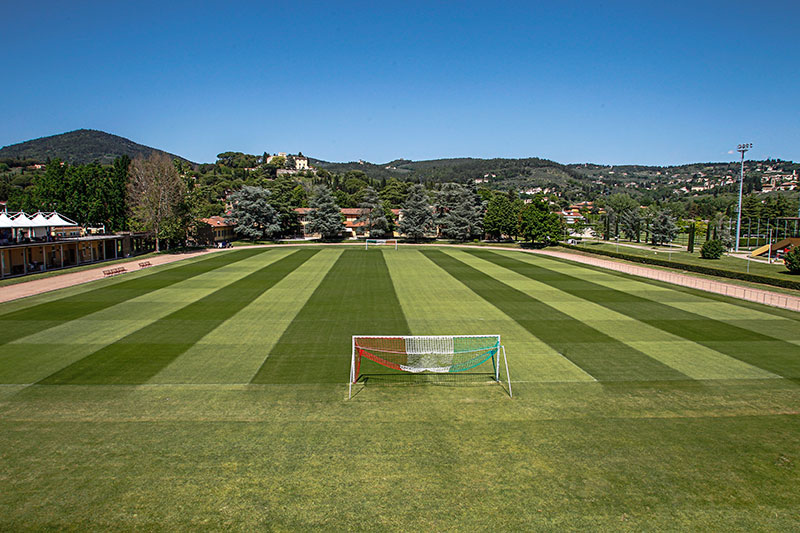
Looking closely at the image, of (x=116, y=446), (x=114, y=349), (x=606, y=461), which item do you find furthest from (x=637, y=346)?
(x=114, y=349)

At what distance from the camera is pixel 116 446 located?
12.2 m

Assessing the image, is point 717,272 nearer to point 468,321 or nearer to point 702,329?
point 702,329

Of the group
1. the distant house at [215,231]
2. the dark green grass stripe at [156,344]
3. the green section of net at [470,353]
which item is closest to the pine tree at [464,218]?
the distant house at [215,231]

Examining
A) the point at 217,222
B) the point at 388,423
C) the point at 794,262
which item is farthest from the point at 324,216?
the point at 388,423

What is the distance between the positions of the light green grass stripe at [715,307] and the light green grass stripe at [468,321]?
495 inches

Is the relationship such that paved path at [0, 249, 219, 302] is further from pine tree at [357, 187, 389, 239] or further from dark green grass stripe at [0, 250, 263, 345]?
pine tree at [357, 187, 389, 239]

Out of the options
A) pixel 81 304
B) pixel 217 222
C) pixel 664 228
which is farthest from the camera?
pixel 664 228

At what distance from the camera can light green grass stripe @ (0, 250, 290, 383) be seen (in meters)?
18.3

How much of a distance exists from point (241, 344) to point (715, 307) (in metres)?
29.5

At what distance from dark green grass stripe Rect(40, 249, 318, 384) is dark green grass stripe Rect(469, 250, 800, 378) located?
22.7 m

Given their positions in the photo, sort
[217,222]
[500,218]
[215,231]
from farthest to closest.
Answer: [500,218] → [217,222] → [215,231]

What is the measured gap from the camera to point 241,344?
851 inches

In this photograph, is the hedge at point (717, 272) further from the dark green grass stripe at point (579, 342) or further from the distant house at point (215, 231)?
the distant house at point (215, 231)

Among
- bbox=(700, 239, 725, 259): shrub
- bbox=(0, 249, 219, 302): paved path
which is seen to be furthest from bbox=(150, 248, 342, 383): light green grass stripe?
bbox=(700, 239, 725, 259): shrub
